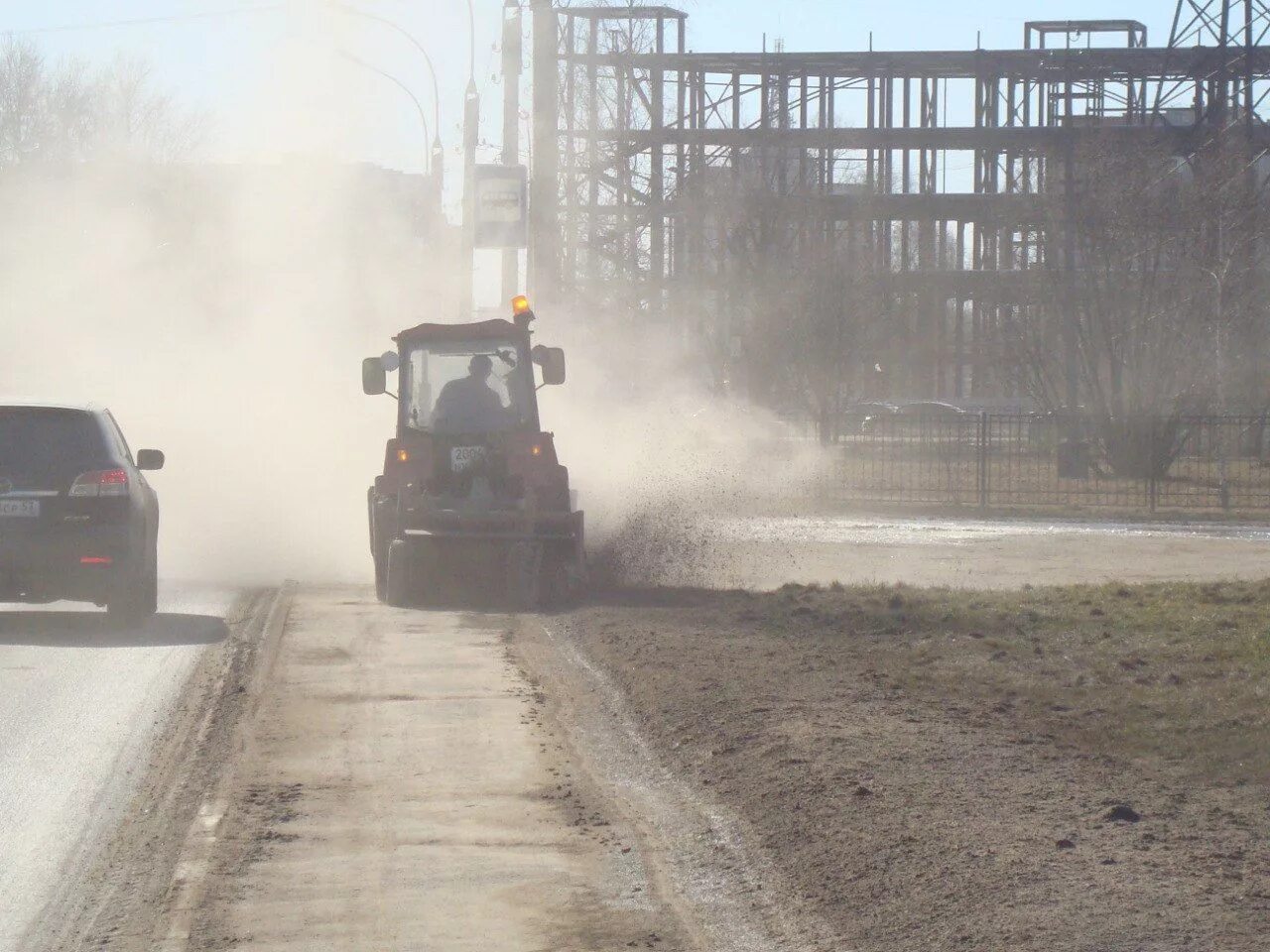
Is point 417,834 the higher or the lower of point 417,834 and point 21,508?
the lower

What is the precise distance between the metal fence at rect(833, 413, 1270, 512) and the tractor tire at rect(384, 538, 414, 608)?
18798 mm

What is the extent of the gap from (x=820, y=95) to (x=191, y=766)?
51.6m

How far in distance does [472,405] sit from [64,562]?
14.9 feet

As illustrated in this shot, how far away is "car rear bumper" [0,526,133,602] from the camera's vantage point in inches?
508

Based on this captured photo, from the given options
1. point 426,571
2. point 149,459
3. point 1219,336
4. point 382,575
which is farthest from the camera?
point 1219,336

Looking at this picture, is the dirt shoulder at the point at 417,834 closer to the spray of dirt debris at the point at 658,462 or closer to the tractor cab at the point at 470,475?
the tractor cab at the point at 470,475

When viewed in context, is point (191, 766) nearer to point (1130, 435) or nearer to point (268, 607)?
point (268, 607)

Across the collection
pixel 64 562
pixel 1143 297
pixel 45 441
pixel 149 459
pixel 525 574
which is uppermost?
pixel 1143 297

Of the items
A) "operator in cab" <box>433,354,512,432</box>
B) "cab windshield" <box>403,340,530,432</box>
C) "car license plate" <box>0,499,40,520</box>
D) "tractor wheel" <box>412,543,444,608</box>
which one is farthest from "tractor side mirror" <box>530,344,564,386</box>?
"car license plate" <box>0,499,40,520</box>

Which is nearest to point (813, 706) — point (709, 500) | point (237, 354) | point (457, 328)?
point (457, 328)

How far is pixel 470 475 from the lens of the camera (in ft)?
51.5

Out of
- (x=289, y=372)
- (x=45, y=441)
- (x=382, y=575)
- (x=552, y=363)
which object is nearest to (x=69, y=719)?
(x=45, y=441)

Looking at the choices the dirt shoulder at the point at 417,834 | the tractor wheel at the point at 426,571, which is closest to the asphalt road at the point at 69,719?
the dirt shoulder at the point at 417,834

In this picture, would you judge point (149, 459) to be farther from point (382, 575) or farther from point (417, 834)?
point (417, 834)
